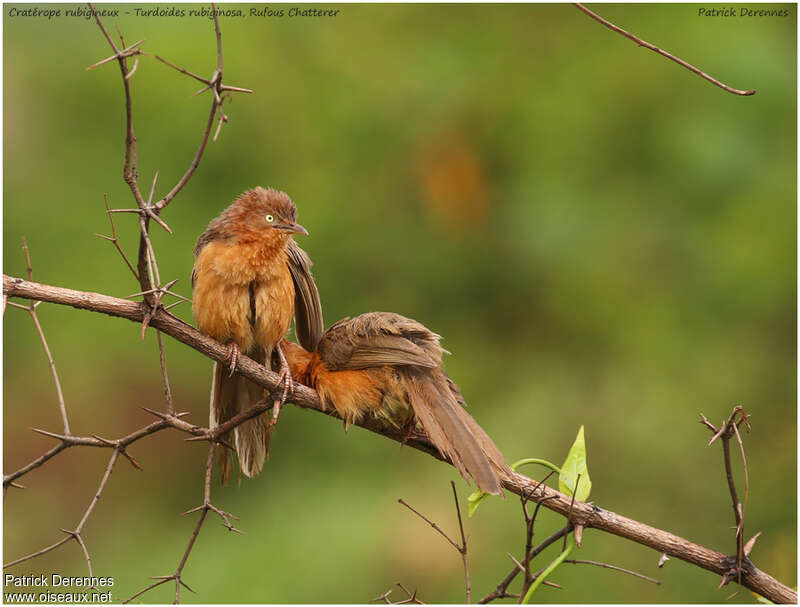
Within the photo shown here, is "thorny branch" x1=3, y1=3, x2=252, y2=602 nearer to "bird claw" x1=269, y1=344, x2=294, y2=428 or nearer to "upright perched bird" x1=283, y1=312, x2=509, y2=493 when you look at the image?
"bird claw" x1=269, y1=344, x2=294, y2=428

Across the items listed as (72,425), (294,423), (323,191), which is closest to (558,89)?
(323,191)

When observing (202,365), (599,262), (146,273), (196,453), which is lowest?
(196,453)

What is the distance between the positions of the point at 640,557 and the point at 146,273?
11.1ft

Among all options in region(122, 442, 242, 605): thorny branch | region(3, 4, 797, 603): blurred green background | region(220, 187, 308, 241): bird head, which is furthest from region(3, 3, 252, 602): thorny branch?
region(3, 4, 797, 603): blurred green background

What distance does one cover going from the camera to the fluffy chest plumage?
3354mm

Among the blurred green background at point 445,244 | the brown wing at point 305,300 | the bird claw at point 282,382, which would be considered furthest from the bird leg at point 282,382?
the blurred green background at point 445,244

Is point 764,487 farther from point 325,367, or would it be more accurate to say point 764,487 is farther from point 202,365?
point 202,365

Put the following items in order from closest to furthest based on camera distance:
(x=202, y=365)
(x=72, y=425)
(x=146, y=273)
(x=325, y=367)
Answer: (x=146, y=273) < (x=325, y=367) < (x=72, y=425) < (x=202, y=365)

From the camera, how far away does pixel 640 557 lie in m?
4.84

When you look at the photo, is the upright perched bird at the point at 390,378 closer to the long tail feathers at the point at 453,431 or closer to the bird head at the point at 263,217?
the long tail feathers at the point at 453,431

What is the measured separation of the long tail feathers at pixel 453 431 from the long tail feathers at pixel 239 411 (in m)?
0.74

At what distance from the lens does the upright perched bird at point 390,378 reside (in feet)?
9.73

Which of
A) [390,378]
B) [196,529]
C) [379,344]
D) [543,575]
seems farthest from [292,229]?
[543,575]

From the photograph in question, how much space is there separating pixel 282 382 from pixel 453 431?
0.57 m
